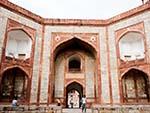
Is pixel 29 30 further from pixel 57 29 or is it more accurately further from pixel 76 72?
pixel 76 72

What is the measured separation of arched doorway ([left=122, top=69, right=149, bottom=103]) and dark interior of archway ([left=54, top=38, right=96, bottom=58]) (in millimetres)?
3141

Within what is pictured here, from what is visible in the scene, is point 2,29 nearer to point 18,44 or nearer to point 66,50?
point 18,44

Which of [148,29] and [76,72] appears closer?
[148,29]

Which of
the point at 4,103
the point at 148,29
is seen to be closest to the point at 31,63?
the point at 4,103

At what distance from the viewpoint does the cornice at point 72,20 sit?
13.9m

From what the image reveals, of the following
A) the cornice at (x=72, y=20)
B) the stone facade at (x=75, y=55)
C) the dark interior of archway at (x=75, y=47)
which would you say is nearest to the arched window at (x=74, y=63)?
the stone facade at (x=75, y=55)

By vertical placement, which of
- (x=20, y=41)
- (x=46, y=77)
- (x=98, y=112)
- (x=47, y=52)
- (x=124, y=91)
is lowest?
(x=98, y=112)

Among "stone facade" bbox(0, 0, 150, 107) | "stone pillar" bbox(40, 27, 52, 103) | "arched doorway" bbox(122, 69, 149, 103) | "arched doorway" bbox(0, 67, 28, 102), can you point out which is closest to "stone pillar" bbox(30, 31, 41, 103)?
"stone facade" bbox(0, 0, 150, 107)

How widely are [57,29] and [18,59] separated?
389 centimetres

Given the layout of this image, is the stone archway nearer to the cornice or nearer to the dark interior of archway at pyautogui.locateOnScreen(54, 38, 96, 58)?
the dark interior of archway at pyautogui.locateOnScreen(54, 38, 96, 58)

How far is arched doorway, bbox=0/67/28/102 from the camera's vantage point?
13127mm

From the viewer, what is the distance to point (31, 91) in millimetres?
13367

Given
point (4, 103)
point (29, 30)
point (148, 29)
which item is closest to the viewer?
point (4, 103)

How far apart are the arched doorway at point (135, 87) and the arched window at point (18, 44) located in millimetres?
7206
